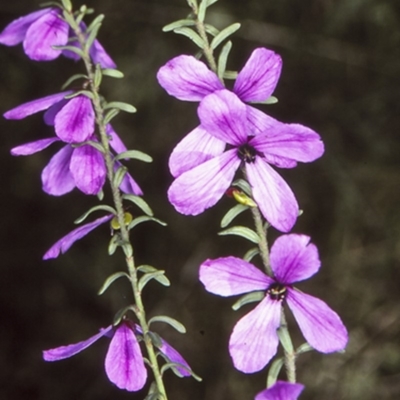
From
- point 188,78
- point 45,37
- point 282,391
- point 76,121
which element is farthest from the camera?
point 45,37

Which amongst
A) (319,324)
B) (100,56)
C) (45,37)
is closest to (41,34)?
(45,37)

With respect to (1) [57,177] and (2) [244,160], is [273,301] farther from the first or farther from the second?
(1) [57,177]

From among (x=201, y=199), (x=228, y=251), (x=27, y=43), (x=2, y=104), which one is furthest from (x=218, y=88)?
(x=2, y=104)

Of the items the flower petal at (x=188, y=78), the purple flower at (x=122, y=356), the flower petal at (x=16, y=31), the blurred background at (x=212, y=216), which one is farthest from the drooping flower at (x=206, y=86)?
the blurred background at (x=212, y=216)

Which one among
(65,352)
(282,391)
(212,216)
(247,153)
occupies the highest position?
(247,153)

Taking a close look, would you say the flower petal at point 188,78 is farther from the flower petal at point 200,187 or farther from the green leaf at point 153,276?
the green leaf at point 153,276

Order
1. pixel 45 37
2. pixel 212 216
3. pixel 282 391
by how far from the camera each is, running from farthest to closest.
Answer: pixel 212 216
pixel 45 37
pixel 282 391
